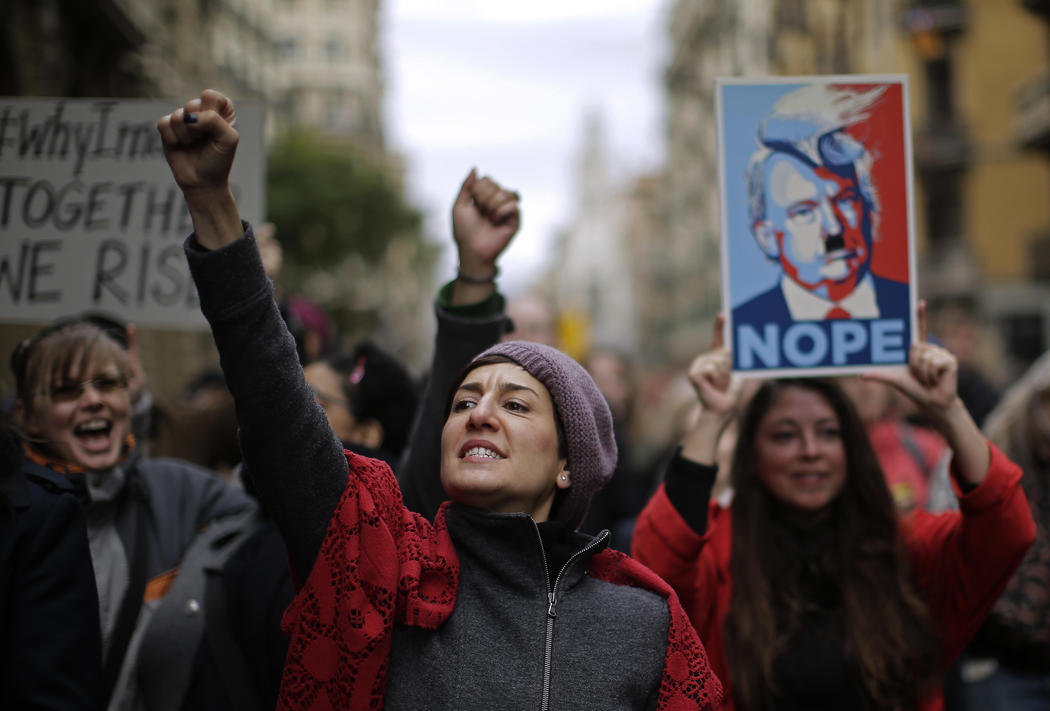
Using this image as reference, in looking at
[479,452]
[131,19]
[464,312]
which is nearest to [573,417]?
[479,452]

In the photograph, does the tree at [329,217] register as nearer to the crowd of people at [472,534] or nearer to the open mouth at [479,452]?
the crowd of people at [472,534]

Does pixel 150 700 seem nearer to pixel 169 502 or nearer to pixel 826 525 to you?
pixel 169 502

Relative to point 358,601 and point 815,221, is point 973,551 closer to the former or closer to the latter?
point 815,221

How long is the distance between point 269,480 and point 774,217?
1.95 metres

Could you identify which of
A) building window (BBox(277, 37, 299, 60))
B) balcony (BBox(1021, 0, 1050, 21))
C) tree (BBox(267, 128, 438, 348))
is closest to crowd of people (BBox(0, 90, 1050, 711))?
balcony (BBox(1021, 0, 1050, 21))

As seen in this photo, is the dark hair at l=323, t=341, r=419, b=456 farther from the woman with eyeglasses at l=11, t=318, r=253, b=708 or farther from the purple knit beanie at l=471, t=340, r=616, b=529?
the purple knit beanie at l=471, t=340, r=616, b=529

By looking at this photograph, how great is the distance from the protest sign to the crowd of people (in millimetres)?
179

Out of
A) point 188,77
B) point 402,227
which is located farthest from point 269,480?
point 402,227

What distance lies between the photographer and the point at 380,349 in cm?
370

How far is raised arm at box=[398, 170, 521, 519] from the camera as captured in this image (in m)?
2.85

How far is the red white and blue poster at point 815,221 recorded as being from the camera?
10.5 ft

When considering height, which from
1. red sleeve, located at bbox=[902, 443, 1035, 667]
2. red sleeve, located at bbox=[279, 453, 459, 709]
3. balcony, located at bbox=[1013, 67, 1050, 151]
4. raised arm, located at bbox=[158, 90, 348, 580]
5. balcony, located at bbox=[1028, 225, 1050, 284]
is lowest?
balcony, located at bbox=[1028, 225, 1050, 284]

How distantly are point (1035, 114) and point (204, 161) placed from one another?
71.2 ft

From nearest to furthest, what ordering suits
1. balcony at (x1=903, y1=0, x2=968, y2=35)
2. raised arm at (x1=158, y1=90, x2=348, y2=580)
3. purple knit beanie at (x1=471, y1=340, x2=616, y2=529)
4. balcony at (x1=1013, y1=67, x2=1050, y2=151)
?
raised arm at (x1=158, y1=90, x2=348, y2=580) → purple knit beanie at (x1=471, y1=340, x2=616, y2=529) → balcony at (x1=1013, y1=67, x2=1050, y2=151) → balcony at (x1=903, y1=0, x2=968, y2=35)
